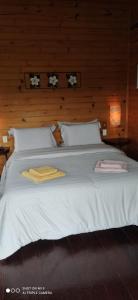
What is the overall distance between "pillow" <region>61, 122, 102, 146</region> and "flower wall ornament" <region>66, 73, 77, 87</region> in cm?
68

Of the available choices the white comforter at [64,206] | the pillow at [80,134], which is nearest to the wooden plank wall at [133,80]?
the pillow at [80,134]

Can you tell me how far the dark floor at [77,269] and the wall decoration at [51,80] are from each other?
233cm

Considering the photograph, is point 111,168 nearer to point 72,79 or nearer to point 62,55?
point 72,79

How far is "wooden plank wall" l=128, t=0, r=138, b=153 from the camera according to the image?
396cm

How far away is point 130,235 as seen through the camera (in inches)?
97.7

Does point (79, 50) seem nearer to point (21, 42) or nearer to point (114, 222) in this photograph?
point (21, 42)

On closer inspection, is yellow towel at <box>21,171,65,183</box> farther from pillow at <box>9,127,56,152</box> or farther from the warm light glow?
the warm light glow

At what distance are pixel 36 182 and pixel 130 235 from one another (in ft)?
3.31

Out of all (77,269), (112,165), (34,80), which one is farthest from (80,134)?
(77,269)

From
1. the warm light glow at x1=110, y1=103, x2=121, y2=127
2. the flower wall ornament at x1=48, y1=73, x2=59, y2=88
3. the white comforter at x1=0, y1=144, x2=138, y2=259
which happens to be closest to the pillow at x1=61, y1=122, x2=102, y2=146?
the warm light glow at x1=110, y1=103, x2=121, y2=127

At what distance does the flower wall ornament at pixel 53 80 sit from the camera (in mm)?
3932

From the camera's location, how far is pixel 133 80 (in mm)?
4133

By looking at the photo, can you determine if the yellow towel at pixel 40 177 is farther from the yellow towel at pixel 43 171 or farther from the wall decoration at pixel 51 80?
the wall decoration at pixel 51 80

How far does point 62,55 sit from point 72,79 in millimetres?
374
